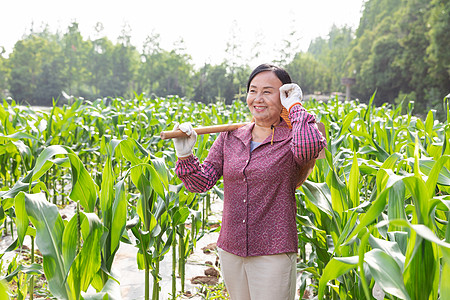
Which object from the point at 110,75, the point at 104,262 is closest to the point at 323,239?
the point at 104,262

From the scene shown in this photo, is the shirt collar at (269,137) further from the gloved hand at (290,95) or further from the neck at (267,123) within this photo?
the gloved hand at (290,95)

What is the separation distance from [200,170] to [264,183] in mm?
283

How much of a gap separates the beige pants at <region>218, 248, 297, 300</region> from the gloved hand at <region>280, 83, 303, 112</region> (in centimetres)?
60

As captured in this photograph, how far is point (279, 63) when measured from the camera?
1895 inches

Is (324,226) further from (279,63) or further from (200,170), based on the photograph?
(279,63)

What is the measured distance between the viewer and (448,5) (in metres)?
19.5

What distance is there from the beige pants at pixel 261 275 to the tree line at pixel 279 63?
1517 cm

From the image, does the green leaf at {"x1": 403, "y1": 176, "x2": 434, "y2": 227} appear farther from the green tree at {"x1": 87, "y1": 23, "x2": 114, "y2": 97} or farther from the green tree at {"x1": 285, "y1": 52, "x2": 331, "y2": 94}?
the green tree at {"x1": 87, "y1": 23, "x2": 114, "y2": 97}

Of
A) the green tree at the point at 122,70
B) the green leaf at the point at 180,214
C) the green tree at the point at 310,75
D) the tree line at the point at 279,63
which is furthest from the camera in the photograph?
the green tree at the point at 122,70

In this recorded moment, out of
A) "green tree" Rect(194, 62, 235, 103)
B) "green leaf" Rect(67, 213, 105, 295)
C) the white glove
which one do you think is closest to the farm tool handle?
the white glove

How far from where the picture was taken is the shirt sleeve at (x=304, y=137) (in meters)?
1.54

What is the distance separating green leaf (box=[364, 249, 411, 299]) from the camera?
966 millimetres

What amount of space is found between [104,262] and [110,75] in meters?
56.1

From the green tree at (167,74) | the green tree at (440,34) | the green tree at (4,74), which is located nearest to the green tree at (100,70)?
the green tree at (167,74)
